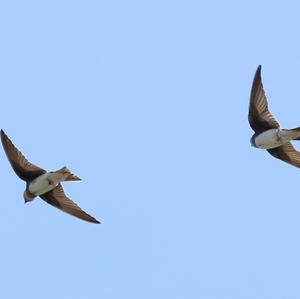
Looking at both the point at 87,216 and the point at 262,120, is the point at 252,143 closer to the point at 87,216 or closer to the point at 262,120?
the point at 262,120

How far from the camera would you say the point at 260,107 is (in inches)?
552

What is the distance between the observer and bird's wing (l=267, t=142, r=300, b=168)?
567 inches

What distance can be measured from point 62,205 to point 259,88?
3.14m

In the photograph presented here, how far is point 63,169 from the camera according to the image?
1405cm

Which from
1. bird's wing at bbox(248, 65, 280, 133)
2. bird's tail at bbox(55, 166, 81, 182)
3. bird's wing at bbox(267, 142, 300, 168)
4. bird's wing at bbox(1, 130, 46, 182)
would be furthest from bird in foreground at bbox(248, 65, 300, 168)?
bird's wing at bbox(1, 130, 46, 182)

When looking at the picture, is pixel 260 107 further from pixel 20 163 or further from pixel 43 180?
pixel 20 163

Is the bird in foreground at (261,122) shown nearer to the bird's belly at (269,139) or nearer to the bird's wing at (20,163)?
the bird's belly at (269,139)

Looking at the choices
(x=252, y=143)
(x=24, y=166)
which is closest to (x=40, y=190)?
(x=24, y=166)

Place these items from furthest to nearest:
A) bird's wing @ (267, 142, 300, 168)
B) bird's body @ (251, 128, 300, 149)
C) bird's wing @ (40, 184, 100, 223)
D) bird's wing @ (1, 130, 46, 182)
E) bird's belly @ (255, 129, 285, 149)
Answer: bird's wing @ (40, 184, 100, 223) < bird's wing @ (1, 130, 46, 182) < bird's wing @ (267, 142, 300, 168) < bird's belly @ (255, 129, 285, 149) < bird's body @ (251, 128, 300, 149)

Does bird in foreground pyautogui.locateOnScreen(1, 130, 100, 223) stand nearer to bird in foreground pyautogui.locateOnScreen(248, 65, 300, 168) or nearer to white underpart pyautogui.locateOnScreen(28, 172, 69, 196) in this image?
white underpart pyautogui.locateOnScreen(28, 172, 69, 196)

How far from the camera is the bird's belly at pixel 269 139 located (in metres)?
13.8

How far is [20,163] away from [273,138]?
3267 millimetres

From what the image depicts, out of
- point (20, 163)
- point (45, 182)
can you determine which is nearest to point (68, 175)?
point (45, 182)

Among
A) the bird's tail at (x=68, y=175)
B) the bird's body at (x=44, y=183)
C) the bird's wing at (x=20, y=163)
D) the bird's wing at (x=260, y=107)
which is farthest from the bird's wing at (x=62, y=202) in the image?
the bird's wing at (x=260, y=107)
